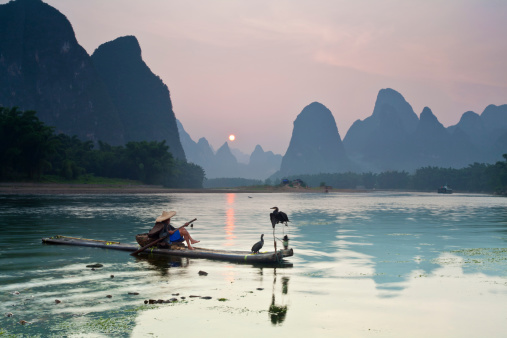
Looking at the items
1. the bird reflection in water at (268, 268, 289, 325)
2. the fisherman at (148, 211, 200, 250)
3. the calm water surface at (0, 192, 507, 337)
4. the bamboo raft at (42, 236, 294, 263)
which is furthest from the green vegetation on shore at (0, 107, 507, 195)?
the bird reflection in water at (268, 268, 289, 325)

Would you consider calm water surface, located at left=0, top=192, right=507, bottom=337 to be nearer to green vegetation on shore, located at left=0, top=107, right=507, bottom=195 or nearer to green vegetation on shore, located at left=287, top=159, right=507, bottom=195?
green vegetation on shore, located at left=0, top=107, right=507, bottom=195

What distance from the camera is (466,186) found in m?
163

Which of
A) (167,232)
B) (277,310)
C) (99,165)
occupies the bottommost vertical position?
(277,310)

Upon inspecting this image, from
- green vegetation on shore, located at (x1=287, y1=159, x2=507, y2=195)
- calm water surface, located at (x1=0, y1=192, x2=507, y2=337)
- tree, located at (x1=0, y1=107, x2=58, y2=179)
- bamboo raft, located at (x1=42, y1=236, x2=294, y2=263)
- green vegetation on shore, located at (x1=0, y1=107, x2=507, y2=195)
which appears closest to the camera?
calm water surface, located at (x1=0, y1=192, x2=507, y2=337)

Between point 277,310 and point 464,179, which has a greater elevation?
point 464,179

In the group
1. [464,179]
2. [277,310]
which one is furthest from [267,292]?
[464,179]

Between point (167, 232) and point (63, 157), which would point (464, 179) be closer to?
point (63, 157)

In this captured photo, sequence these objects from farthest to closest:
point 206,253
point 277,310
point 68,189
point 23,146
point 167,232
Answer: point 68,189 < point 23,146 < point 167,232 < point 206,253 < point 277,310

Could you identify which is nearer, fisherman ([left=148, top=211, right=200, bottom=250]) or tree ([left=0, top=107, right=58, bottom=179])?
fisherman ([left=148, top=211, right=200, bottom=250])

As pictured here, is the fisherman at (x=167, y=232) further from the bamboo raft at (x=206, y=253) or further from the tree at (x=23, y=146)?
the tree at (x=23, y=146)

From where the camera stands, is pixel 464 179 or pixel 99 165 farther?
pixel 464 179

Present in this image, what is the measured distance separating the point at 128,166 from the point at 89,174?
12393 millimetres

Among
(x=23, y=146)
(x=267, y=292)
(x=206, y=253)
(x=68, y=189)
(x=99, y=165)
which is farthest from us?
(x=99, y=165)

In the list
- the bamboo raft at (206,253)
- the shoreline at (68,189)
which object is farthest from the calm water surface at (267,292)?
the shoreline at (68,189)
